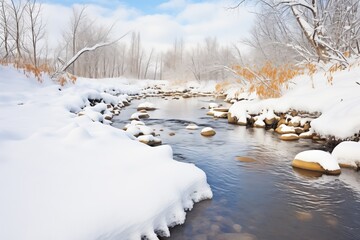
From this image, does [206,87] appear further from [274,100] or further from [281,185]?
[281,185]

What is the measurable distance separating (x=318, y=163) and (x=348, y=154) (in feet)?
2.48

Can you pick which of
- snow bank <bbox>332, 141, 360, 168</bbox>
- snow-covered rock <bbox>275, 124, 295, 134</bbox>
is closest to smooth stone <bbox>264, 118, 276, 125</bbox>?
snow-covered rock <bbox>275, 124, 295, 134</bbox>

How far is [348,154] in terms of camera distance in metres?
5.25

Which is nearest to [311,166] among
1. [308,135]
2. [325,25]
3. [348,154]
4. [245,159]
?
[348,154]

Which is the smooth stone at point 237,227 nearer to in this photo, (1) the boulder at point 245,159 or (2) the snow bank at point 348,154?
(1) the boulder at point 245,159

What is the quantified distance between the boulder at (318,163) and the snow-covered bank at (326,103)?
1499mm

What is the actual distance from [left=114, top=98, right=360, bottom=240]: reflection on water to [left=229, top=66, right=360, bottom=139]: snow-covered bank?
776 mm

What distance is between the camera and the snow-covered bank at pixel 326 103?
6412 millimetres

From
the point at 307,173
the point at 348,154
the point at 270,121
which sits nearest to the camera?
the point at 307,173

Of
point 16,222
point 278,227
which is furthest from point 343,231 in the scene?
point 16,222

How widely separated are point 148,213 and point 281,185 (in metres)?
2.77

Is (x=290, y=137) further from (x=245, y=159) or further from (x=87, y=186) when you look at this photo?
(x=87, y=186)

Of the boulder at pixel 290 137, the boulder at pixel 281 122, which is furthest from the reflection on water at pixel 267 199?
the boulder at pixel 281 122

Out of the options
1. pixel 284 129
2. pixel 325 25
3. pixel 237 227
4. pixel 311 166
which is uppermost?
pixel 325 25
